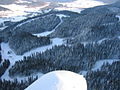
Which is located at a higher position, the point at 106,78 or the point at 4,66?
the point at 106,78

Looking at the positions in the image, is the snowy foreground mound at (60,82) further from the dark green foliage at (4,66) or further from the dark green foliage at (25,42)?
the dark green foliage at (25,42)

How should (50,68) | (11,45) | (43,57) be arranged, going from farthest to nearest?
(11,45), (43,57), (50,68)

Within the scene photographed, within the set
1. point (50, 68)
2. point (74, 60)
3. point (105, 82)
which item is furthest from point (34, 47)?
point (105, 82)

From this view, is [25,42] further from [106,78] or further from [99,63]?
[106,78]

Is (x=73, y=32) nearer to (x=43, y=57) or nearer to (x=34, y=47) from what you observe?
(x=34, y=47)

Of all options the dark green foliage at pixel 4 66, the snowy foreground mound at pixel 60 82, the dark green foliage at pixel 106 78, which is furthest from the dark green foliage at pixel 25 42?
the snowy foreground mound at pixel 60 82

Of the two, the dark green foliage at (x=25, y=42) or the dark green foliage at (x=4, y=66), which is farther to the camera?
the dark green foliage at (x=25, y=42)

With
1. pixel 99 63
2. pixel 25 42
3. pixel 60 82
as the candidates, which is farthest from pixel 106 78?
pixel 60 82

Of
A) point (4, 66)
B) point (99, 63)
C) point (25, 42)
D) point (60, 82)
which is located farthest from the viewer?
point (25, 42)
